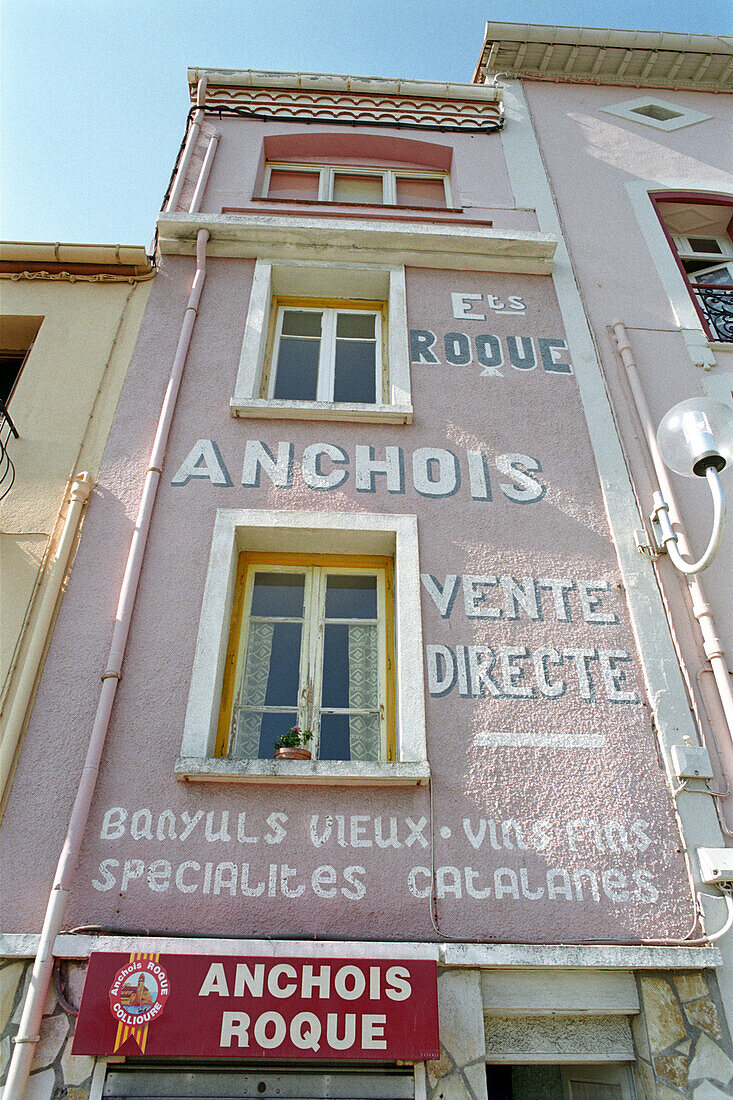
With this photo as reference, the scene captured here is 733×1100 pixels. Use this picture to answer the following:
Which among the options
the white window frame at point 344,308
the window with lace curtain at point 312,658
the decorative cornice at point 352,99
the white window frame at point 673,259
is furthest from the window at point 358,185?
the window with lace curtain at point 312,658

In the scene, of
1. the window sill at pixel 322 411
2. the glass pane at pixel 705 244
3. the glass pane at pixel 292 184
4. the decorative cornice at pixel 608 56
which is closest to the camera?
the window sill at pixel 322 411

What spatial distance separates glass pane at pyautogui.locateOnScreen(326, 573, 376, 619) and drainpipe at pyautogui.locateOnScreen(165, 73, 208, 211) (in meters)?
5.09

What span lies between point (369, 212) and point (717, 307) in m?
3.95

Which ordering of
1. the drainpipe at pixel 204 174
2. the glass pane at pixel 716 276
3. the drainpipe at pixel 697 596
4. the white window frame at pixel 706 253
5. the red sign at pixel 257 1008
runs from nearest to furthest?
1. the red sign at pixel 257 1008
2. the drainpipe at pixel 697 596
3. the drainpipe at pixel 204 174
4. the glass pane at pixel 716 276
5. the white window frame at pixel 706 253

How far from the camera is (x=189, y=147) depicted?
9.70 m

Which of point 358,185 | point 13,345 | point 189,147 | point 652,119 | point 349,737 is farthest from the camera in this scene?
point 652,119

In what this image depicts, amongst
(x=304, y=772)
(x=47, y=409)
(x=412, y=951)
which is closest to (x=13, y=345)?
(x=47, y=409)

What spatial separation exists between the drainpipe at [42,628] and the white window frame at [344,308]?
152 cm

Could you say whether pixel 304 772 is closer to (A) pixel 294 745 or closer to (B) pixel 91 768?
(A) pixel 294 745

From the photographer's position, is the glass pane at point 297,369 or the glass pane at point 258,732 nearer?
the glass pane at point 258,732

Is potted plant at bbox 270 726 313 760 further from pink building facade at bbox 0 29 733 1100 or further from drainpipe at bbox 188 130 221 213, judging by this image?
drainpipe at bbox 188 130 221 213

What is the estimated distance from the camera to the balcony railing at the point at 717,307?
829 cm

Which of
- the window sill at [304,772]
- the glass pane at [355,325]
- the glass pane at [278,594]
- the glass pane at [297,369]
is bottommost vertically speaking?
the window sill at [304,772]

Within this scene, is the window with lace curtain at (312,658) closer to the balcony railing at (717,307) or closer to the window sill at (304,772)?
the window sill at (304,772)
